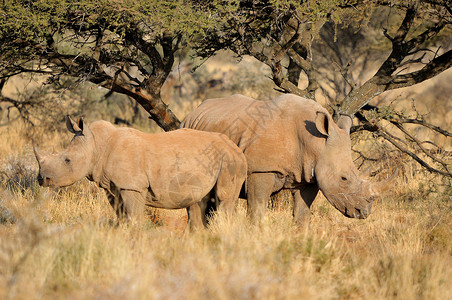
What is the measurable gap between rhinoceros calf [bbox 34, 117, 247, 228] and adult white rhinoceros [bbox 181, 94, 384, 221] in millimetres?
406

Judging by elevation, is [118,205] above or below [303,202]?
below

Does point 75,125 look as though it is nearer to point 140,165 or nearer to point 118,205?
point 140,165

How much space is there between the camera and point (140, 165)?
20.5 feet

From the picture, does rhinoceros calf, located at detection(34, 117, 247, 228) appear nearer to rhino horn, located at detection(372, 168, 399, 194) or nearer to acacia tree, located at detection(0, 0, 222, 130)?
rhino horn, located at detection(372, 168, 399, 194)

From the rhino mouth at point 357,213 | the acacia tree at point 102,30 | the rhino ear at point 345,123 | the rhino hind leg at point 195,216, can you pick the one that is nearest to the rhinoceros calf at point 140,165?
the rhino hind leg at point 195,216

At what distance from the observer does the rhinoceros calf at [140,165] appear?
6234mm

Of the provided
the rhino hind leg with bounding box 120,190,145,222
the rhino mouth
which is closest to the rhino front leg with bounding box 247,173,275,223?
the rhino mouth

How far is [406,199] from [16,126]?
398 inches

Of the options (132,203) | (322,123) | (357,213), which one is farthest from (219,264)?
(322,123)

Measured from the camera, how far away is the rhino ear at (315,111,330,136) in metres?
6.77

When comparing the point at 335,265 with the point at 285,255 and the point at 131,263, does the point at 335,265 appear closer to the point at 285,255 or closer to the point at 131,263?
the point at 285,255

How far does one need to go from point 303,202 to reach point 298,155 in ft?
2.43

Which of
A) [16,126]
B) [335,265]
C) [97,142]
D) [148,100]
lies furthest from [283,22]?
[16,126]

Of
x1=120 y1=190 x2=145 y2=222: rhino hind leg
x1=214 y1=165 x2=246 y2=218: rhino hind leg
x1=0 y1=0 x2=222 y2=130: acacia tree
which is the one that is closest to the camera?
x1=120 y1=190 x2=145 y2=222: rhino hind leg
